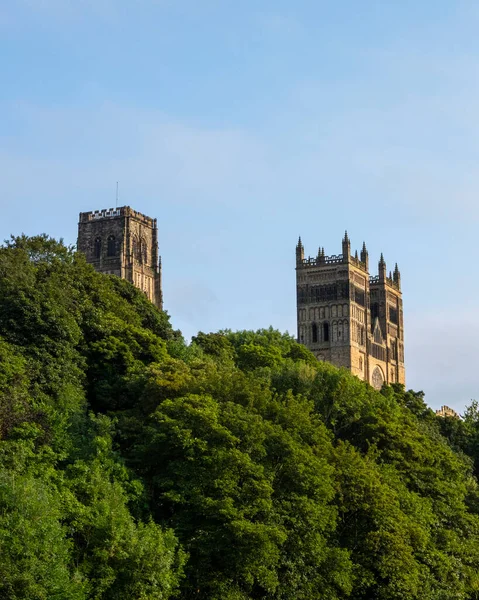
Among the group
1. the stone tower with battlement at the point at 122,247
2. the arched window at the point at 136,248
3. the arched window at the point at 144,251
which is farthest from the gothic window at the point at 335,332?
the arched window at the point at 136,248

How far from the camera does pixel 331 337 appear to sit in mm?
142125

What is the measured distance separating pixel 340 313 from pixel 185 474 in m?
100

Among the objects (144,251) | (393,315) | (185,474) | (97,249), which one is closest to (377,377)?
(393,315)

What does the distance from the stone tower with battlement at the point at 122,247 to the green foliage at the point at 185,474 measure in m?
68.2

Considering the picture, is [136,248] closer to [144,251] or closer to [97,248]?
→ [144,251]

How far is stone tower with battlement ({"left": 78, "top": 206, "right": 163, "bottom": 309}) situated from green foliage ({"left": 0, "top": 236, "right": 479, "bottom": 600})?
224 feet

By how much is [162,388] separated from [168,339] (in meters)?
13.0

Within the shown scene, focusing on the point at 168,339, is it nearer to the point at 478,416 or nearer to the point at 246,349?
the point at 246,349

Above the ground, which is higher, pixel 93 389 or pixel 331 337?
pixel 331 337

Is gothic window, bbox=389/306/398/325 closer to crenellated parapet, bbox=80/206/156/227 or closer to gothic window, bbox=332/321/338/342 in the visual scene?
gothic window, bbox=332/321/338/342

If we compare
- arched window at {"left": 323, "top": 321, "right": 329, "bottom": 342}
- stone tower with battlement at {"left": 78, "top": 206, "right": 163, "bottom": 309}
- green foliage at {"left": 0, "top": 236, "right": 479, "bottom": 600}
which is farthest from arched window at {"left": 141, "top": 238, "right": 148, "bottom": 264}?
green foliage at {"left": 0, "top": 236, "right": 479, "bottom": 600}

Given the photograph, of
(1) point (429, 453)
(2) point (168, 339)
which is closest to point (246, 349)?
(2) point (168, 339)

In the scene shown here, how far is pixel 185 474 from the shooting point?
43062 millimetres

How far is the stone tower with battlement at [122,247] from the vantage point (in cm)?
12681
